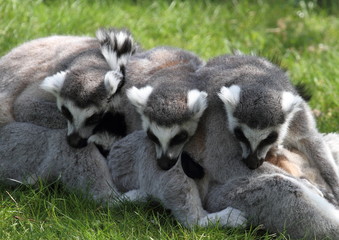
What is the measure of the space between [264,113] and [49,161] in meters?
2.25

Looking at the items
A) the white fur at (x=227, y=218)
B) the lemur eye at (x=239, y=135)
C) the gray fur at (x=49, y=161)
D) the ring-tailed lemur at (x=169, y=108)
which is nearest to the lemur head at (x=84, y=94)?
the gray fur at (x=49, y=161)

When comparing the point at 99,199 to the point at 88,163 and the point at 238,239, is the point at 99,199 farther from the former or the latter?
the point at 238,239

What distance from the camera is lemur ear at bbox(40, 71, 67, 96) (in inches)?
256

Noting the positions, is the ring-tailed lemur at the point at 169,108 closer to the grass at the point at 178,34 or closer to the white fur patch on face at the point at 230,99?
the white fur patch on face at the point at 230,99

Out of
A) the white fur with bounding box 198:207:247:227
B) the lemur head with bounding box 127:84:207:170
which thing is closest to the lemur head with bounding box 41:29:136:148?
the lemur head with bounding box 127:84:207:170

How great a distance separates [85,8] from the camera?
1050cm

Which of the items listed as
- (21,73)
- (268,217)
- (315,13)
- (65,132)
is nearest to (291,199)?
(268,217)

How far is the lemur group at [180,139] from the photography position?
577cm

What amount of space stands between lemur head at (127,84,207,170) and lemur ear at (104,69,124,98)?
14.9 inches

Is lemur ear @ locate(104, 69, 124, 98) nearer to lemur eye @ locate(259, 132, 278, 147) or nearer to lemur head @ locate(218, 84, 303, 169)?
lemur head @ locate(218, 84, 303, 169)

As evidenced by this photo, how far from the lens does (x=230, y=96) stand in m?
5.81

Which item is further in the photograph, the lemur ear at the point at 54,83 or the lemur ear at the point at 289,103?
the lemur ear at the point at 54,83

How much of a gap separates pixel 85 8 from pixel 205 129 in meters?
5.06

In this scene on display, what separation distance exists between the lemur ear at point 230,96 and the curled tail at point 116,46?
4.76 feet
